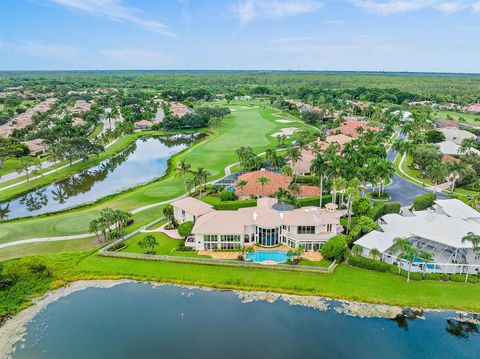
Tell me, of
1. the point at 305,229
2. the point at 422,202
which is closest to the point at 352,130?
the point at 422,202

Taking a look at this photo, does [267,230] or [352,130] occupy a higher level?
[352,130]

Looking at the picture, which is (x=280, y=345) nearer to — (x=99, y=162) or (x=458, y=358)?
(x=458, y=358)

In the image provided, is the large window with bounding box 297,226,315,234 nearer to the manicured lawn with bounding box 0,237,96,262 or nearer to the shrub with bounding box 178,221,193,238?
the shrub with bounding box 178,221,193,238

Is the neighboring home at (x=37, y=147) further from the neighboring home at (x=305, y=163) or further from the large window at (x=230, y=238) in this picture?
the large window at (x=230, y=238)

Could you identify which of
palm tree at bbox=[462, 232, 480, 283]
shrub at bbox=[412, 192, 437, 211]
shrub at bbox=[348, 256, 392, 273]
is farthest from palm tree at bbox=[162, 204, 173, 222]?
shrub at bbox=[412, 192, 437, 211]

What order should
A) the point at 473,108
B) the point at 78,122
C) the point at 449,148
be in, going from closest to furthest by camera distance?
the point at 449,148 → the point at 78,122 → the point at 473,108

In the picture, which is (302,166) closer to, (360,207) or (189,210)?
(360,207)
